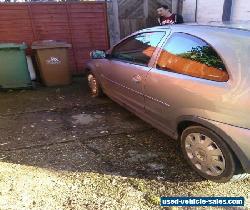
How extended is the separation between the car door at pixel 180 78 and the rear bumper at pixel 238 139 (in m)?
0.27

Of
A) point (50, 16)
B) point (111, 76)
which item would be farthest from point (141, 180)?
point (50, 16)

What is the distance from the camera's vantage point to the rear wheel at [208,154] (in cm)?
299

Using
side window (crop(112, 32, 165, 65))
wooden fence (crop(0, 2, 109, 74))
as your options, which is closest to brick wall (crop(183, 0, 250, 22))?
wooden fence (crop(0, 2, 109, 74))

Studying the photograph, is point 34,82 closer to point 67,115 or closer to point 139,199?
point 67,115

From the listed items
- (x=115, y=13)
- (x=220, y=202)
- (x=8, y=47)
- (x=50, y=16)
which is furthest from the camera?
(x=115, y=13)

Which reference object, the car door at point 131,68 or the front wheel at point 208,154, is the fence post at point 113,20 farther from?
the front wheel at point 208,154

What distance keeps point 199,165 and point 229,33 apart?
1453 mm

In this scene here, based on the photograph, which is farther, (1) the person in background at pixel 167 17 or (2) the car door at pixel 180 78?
(1) the person in background at pixel 167 17

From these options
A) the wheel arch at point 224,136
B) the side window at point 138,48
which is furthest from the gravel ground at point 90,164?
the side window at point 138,48

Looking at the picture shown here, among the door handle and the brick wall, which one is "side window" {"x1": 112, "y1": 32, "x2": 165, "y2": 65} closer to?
the door handle

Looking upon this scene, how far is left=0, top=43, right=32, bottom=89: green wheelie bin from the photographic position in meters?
6.83

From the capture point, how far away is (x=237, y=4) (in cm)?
729

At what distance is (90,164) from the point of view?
369 cm

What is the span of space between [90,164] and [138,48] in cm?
186
